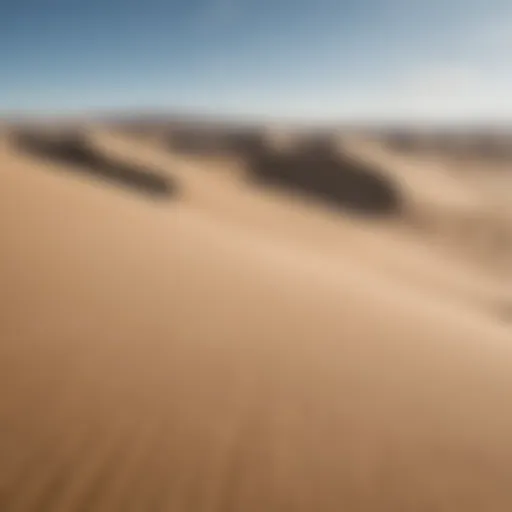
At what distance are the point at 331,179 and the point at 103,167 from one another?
10.7 meters

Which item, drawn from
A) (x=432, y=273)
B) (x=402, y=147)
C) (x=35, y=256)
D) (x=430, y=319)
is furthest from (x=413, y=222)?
(x=402, y=147)

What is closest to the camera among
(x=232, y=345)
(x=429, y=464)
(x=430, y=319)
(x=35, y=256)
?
(x=429, y=464)

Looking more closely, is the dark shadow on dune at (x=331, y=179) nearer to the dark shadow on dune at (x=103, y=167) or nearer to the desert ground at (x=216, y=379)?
the dark shadow on dune at (x=103, y=167)

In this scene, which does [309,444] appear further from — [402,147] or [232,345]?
[402,147]

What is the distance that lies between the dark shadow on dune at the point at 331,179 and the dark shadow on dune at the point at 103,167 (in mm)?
8192

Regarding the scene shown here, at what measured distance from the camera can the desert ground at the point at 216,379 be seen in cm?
259

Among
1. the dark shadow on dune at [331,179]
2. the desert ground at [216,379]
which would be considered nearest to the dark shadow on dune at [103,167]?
the dark shadow on dune at [331,179]

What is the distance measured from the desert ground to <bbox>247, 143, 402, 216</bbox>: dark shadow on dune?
50.3ft

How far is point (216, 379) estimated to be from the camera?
3.54 m

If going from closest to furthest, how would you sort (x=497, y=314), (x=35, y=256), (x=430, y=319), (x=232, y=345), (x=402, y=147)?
(x=232, y=345) < (x=35, y=256) < (x=430, y=319) < (x=497, y=314) < (x=402, y=147)

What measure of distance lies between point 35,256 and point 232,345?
225 centimetres

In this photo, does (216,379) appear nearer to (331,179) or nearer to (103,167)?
(103,167)

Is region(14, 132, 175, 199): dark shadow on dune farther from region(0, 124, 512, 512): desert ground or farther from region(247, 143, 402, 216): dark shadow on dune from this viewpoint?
region(0, 124, 512, 512): desert ground

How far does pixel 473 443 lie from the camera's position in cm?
322
